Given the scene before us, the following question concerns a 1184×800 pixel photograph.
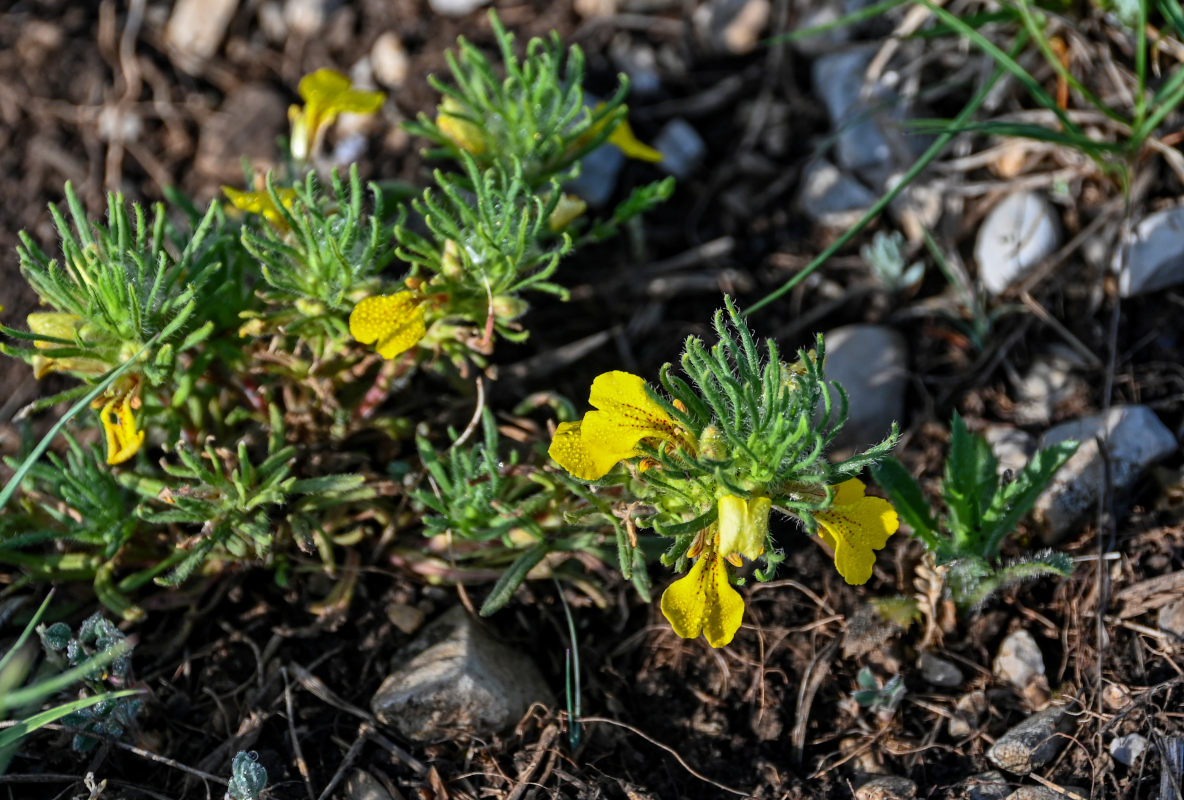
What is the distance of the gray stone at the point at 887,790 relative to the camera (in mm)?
2826

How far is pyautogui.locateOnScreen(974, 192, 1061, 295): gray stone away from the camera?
153 inches

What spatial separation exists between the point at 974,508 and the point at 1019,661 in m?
Result: 0.52

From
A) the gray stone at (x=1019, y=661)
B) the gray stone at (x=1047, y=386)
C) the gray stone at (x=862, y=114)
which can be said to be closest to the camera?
the gray stone at (x=1019, y=661)

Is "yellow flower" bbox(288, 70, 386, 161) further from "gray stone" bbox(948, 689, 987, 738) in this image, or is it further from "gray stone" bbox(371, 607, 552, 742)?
"gray stone" bbox(948, 689, 987, 738)

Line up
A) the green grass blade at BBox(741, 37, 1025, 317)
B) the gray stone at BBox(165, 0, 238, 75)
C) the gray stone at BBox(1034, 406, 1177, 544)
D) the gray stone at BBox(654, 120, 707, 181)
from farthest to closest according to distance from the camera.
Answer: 1. the gray stone at BBox(165, 0, 238, 75)
2. the gray stone at BBox(654, 120, 707, 181)
3. the gray stone at BBox(1034, 406, 1177, 544)
4. the green grass blade at BBox(741, 37, 1025, 317)

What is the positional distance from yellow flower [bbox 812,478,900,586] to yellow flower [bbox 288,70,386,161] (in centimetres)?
208

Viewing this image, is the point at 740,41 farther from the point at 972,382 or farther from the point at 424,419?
the point at 424,419

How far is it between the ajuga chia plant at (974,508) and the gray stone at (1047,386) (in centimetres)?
55

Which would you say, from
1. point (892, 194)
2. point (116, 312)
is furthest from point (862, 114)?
point (116, 312)

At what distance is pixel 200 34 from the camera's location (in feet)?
16.2

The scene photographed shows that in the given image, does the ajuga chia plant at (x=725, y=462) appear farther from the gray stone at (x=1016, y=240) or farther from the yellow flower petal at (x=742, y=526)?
the gray stone at (x=1016, y=240)

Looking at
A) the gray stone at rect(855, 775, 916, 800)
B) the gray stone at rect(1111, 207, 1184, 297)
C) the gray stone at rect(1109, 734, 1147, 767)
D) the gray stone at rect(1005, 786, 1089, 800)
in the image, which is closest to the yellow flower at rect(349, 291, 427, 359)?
the gray stone at rect(855, 775, 916, 800)

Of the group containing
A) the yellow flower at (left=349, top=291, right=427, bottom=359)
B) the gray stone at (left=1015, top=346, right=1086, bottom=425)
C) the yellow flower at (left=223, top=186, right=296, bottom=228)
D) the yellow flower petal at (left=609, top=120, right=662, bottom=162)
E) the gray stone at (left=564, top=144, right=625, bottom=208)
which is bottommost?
the gray stone at (left=1015, top=346, right=1086, bottom=425)

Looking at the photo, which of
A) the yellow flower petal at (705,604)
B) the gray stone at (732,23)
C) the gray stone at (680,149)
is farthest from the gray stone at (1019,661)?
the gray stone at (732,23)
